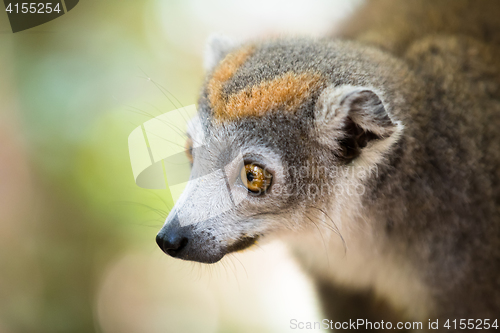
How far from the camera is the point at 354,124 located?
102cm

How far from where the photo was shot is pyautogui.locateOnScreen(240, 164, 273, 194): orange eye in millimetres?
1063

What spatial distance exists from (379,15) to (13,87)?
5.92ft

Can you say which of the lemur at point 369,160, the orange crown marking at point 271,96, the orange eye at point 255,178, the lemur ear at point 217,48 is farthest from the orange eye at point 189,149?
the lemur ear at point 217,48

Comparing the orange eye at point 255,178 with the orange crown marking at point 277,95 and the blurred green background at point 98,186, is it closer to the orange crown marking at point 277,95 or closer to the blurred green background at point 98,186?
the orange crown marking at point 277,95

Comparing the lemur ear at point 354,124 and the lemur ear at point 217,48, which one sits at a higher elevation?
the lemur ear at point 217,48

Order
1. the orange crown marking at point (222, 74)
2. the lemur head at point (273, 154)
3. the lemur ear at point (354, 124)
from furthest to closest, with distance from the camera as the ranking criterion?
1. the orange crown marking at point (222, 74)
2. the lemur head at point (273, 154)
3. the lemur ear at point (354, 124)

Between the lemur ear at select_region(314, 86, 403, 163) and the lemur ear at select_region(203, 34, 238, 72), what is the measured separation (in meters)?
0.59

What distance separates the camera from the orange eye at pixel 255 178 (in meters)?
1.06

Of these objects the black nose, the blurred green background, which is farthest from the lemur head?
the blurred green background

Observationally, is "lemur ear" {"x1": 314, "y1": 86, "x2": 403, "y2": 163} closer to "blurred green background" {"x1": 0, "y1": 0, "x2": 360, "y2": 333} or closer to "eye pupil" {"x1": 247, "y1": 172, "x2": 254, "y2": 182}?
"eye pupil" {"x1": 247, "y1": 172, "x2": 254, "y2": 182}

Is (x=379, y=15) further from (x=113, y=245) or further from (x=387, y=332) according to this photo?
(x=113, y=245)

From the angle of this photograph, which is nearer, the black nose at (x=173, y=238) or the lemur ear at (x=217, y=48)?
the black nose at (x=173, y=238)

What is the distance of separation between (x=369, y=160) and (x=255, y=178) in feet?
1.26

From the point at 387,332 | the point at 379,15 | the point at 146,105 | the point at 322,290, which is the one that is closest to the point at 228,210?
the point at 146,105
